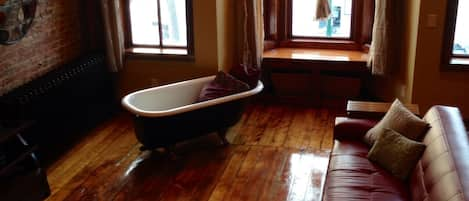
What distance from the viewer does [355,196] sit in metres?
3.40

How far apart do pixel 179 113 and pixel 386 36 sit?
2.31m

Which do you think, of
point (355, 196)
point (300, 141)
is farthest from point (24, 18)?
point (355, 196)

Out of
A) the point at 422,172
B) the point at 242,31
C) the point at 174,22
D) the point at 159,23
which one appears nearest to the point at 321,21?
the point at 242,31

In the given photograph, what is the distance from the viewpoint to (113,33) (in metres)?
5.87

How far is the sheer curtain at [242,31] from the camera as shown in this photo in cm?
591

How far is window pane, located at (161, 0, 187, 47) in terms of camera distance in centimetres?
595

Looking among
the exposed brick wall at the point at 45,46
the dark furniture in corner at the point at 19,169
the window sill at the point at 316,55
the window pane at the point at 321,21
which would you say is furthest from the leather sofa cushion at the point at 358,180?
the exposed brick wall at the point at 45,46

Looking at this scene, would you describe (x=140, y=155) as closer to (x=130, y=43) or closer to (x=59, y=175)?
(x=59, y=175)

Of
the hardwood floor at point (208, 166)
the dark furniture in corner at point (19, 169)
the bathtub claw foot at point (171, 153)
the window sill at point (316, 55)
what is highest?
the window sill at point (316, 55)

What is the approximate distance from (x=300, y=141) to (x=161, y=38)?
6.54ft

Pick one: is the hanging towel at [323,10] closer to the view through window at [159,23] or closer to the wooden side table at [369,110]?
the view through window at [159,23]

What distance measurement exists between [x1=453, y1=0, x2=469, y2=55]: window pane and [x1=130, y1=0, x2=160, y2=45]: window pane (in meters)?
3.14

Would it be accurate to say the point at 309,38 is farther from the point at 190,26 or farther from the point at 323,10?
the point at 190,26

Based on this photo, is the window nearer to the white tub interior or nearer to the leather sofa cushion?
the white tub interior
